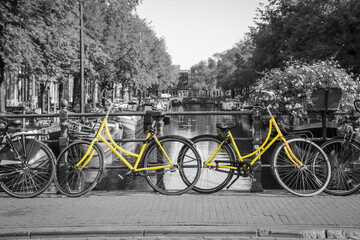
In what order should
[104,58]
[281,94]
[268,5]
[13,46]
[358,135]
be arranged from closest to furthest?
[358,135] → [281,94] → [13,46] → [104,58] → [268,5]

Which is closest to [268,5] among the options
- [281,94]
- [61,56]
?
[61,56]

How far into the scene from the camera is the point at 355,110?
5.59 metres

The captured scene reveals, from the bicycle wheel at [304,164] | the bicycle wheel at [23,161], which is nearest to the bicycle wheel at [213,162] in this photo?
the bicycle wheel at [304,164]

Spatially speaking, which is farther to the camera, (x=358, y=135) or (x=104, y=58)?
(x=104, y=58)

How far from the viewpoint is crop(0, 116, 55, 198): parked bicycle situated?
214 inches

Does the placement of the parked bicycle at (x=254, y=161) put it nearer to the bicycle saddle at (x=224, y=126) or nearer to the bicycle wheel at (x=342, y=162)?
the bicycle saddle at (x=224, y=126)

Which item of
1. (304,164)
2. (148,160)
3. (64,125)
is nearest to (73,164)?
(64,125)

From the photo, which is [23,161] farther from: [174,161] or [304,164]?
[304,164]

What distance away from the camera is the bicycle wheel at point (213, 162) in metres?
5.47

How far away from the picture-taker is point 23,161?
555 centimetres

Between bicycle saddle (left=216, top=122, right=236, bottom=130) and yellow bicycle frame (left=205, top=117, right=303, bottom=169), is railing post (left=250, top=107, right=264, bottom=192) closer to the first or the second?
yellow bicycle frame (left=205, top=117, right=303, bottom=169)

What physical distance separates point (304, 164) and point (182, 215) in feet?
6.26

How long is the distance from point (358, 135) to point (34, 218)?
4.10 m

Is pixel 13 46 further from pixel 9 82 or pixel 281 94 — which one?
pixel 9 82
